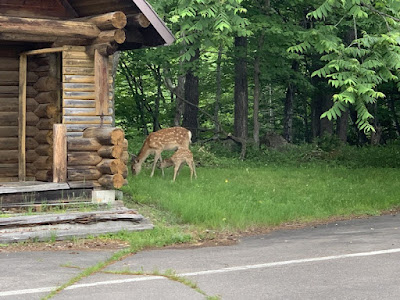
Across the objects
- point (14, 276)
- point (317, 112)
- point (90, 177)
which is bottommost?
point (14, 276)

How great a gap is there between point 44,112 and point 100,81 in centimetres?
216

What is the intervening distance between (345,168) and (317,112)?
35.1ft

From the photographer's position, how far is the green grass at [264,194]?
1338cm

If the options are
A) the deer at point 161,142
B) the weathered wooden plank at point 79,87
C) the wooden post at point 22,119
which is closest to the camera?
the weathered wooden plank at point 79,87

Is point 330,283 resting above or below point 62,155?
below

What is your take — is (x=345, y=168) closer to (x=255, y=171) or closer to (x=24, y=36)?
(x=255, y=171)

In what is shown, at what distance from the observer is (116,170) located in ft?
44.5

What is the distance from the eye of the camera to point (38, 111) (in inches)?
630

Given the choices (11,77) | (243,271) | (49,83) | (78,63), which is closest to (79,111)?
(78,63)

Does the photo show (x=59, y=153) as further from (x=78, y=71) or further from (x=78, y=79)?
(x=78, y=71)

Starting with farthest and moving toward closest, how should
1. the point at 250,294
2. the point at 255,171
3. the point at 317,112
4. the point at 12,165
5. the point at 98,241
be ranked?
1. the point at 317,112
2. the point at 255,171
3. the point at 12,165
4. the point at 98,241
5. the point at 250,294

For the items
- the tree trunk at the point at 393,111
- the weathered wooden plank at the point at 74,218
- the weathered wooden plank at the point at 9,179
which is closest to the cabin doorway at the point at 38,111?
the weathered wooden plank at the point at 9,179

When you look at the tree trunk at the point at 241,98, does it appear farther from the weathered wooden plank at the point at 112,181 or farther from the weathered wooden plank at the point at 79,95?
the weathered wooden plank at the point at 112,181

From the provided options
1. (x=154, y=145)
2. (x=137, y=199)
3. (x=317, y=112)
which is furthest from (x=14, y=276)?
(x=317, y=112)
